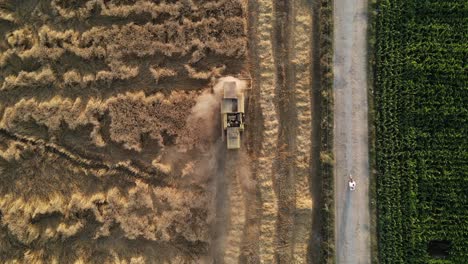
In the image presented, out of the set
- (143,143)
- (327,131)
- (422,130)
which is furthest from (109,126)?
(422,130)

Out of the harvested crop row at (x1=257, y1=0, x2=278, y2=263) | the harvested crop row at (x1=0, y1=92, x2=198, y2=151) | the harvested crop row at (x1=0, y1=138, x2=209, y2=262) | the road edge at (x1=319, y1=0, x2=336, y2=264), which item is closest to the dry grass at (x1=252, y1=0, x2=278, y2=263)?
the harvested crop row at (x1=257, y1=0, x2=278, y2=263)

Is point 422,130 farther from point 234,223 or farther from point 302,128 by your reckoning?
point 234,223

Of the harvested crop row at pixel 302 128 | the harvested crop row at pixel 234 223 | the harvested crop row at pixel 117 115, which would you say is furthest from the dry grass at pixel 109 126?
the harvested crop row at pixel 302 128

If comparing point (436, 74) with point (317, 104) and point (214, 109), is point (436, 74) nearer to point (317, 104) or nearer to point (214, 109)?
point (317, 104)

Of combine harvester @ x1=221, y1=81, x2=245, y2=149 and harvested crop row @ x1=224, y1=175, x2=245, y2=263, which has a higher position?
combine harvester @ x1=221, y1=81, x2=245, y2=149

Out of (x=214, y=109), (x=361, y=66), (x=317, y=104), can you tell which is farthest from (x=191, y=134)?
(x=361, y=66)

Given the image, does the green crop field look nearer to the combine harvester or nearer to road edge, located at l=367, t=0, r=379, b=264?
road edge, located at l=367, t=0, r=379, b=264
